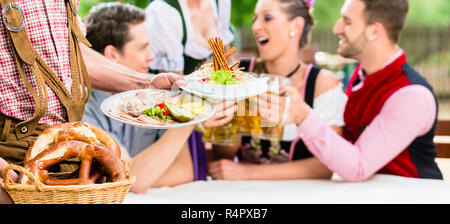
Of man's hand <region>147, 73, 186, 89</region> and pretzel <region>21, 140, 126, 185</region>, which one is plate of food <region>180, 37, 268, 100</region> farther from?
pretzel <region>21, 140, 126, 185</region>

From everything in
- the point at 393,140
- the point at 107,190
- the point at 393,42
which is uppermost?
the point at 393,42

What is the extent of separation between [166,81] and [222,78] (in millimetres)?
163

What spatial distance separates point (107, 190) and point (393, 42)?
1613mm

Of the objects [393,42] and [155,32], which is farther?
[393,42]

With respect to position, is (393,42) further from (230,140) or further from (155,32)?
(155,32)

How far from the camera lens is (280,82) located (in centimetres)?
197

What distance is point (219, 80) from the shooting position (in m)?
1.26

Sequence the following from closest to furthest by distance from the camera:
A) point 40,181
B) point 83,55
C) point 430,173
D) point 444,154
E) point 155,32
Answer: point 40,181 → point 83,55 → point 155,32 → point 430,173 → point 444,154

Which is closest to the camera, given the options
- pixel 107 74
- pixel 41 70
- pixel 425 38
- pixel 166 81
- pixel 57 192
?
pixel 57 192

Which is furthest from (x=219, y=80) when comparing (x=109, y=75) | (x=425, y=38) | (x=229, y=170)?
(x=425, y=38)

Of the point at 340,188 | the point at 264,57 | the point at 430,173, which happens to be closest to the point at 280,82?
the point at 264,57

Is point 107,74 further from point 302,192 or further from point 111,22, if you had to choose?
point 302,192

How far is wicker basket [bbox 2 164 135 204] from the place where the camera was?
106 cm

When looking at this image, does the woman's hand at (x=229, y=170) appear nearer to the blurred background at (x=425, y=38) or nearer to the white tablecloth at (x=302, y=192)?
the white tablecloth at (x=302, y=192)
